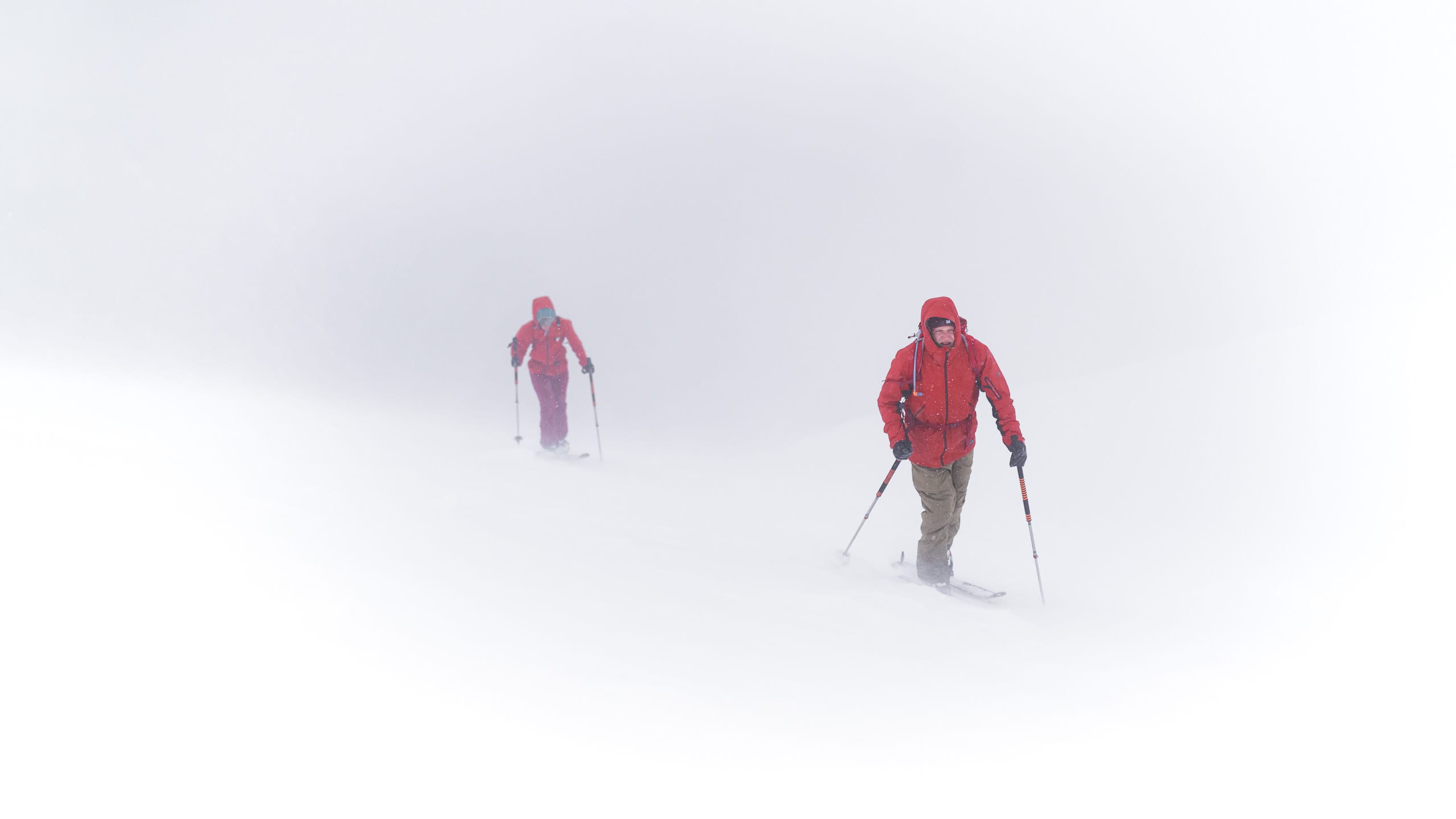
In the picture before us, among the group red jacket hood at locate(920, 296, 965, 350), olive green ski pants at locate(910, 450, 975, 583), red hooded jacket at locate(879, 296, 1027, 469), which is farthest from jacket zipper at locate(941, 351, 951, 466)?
olive green ski pants at locate(910, 450, 975, 583)

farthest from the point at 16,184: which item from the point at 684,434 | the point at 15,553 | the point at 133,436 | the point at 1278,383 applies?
the point at 1278,383

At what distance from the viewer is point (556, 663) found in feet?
10.9

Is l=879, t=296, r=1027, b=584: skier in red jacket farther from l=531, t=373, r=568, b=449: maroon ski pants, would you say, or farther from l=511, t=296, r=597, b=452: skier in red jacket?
l=531, t=373, r=568, b=449: maroon ski pants

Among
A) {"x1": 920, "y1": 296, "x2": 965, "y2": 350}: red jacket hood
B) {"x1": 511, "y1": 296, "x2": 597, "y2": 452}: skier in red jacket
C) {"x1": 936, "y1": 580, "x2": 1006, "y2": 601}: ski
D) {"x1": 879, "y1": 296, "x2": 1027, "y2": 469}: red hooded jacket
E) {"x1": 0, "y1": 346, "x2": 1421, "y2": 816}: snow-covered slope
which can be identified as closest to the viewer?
{"x1": 0, "y1": 346, "x2": 1421, "y2": 816}: snow-covered slope

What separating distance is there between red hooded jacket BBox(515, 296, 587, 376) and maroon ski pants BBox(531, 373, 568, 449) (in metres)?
0.10

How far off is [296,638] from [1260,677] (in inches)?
188

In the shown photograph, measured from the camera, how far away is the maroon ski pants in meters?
10.3

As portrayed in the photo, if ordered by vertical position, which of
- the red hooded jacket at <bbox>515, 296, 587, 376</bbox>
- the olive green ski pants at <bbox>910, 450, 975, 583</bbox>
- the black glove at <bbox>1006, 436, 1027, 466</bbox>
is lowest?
the olive green ski pants at <bbox>910, 450, 975, 583</bbox>

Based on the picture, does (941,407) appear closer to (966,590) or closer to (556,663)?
(966,590)

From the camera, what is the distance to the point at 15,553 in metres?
3.43

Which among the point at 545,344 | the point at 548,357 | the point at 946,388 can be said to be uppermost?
the point at 545,344

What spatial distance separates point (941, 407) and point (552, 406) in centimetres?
654

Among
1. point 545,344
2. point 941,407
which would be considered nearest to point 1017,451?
point 941,407

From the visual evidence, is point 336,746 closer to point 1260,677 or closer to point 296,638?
point 296,638
